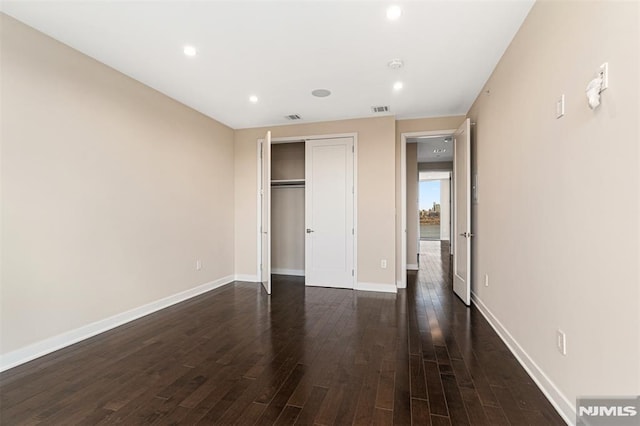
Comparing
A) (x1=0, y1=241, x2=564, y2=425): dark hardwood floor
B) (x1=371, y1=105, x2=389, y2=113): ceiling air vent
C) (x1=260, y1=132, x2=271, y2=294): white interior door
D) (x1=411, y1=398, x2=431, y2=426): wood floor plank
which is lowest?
(x1=0, y1=241, x2=564, y2=425): dark hardwood floor

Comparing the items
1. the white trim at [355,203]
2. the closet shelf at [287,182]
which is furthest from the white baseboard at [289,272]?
the closet shelf at [287,182]

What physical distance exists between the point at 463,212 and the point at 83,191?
14.3ft

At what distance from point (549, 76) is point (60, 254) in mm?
4118

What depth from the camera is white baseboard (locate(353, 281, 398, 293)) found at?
15.3ft

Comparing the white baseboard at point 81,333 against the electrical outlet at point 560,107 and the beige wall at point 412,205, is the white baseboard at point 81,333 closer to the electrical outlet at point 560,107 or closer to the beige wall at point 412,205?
the electrical outlet at point 560,107

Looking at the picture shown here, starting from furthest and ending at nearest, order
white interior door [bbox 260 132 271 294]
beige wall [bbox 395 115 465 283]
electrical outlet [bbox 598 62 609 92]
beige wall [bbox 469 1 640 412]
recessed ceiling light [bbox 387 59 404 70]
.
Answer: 1. beige wall [bbox 395 115 465 283]
2. white interior door [bbox 260 132 271 294]
3. recessed ceiling light [bbox 387 59 404 70]
4. electrical outlet [bbox 598 62 609 92]
5. beige wall [bbox 469 1 640 412]

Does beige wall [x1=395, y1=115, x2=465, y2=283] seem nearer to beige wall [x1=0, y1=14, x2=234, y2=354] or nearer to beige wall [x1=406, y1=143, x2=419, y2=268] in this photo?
beige wall [x1=406, y1=143, x2=419, y2=268]

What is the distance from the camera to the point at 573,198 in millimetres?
1737

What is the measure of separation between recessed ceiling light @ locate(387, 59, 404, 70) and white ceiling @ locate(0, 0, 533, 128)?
54mm

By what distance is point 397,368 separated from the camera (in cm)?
238

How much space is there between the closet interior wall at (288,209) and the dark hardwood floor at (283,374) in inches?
92.2

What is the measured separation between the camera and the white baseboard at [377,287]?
466 cm

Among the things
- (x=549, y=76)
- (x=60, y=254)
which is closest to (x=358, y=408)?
(x=549, y=76)

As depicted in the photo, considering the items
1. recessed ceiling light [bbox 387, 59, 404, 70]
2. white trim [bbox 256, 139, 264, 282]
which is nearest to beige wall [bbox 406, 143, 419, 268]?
white trim [bbox 256, 139, 264, 282]
